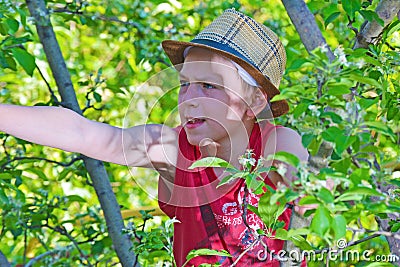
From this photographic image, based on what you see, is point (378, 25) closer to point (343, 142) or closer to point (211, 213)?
point (343, 142)

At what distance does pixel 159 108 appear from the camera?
2803 millimetres

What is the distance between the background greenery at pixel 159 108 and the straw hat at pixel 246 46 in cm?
10

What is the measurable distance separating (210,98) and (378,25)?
449 mm

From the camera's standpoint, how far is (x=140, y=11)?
10.7 feet

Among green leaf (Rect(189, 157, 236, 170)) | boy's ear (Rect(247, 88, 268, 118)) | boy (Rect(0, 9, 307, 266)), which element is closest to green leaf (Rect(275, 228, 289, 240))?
green leaf (Rect(189, 157, 236, 170))

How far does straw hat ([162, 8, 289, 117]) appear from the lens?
80.1 inches

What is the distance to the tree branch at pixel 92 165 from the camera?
8.60 feet

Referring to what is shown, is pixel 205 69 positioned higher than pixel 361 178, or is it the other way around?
pixel 205 69

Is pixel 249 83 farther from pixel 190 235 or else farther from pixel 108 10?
pixel 108 10

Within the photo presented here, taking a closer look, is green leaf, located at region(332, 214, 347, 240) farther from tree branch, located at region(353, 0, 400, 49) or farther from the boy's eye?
the boy's eye

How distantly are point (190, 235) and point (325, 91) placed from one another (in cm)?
93

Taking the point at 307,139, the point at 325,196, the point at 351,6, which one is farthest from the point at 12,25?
the point at 325,196

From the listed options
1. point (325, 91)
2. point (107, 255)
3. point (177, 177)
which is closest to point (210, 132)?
point (177, 177)

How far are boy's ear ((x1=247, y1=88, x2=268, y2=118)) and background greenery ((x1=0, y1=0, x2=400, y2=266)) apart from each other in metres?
0.17
